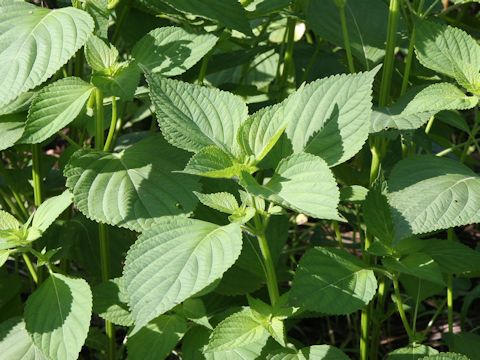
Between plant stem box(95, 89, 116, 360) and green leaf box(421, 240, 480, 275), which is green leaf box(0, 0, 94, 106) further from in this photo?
green leaf box(421, 240, 480, 275)

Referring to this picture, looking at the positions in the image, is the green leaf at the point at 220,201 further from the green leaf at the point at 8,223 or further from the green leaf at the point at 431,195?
the green leaf at the point at 8,223

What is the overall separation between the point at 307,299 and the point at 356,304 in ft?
0.27

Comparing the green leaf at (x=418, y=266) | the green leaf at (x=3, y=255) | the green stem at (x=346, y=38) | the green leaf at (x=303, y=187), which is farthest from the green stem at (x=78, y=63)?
the green leaf at (x=418, y=266)

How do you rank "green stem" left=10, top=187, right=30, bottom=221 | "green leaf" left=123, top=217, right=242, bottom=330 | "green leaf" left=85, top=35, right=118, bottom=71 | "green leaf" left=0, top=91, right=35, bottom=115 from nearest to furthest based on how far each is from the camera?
"green leaf" left=123, top=217, right=242, bottom=330 < "green leaf" left=85, top=35, right=118, bottom=71 < "green leaf" left=0, top=91, right=35, bottom=115 < "green stem" left=10, top=187, right=30, bottom=221

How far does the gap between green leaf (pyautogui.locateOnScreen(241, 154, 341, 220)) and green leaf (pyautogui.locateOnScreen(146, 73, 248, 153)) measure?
0.13 meters

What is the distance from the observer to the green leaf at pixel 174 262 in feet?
3.69

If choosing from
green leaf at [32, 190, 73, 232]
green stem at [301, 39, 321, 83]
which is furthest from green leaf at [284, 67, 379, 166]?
green stem at [301, 39, 321, 83]

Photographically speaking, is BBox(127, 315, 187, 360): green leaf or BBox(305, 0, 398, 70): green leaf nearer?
BBox(127, 315, 187, 360): green leaf

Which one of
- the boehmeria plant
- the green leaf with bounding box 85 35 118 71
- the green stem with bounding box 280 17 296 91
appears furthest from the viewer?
the green stem with bounding box 280 17 296 91

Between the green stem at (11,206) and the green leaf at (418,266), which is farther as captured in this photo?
the green stem at (11,206)

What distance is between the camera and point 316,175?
1186 millimetres

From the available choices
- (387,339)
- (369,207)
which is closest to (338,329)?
(387,339)

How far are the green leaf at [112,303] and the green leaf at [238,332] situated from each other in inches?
8.7

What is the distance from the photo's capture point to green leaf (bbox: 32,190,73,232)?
4.71ft
